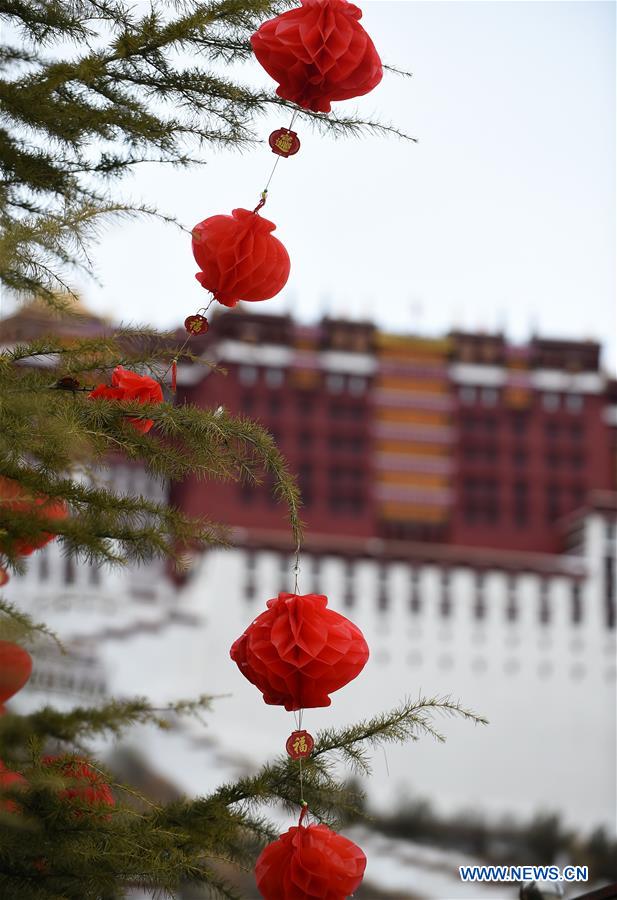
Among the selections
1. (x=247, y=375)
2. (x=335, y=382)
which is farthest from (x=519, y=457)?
(x=247, y=375)

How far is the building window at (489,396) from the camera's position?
1123 centimetres

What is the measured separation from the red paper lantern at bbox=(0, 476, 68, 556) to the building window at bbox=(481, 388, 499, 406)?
1027 centimetres

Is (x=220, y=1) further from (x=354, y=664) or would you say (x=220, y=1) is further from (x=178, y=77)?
(x=354, y=664)

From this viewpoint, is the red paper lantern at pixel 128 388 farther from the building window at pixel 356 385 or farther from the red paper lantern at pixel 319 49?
the building window at pixel 356 385

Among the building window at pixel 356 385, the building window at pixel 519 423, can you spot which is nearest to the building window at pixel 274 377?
the building window at pixel 356 385

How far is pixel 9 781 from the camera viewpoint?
95 centimetres

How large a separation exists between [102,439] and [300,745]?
12.0 inches

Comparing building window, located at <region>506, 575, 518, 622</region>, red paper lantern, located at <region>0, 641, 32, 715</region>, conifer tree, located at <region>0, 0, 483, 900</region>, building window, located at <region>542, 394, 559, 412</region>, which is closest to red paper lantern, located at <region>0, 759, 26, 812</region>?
conifer tree, located at <region>0, 0, 483, 900</region>

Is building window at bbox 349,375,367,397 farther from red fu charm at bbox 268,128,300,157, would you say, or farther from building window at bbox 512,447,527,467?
red fu charm at bbox 268,128,300,157

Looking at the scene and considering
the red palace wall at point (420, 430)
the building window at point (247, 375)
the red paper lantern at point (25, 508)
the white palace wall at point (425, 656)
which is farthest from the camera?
the building window at point (247, 375)

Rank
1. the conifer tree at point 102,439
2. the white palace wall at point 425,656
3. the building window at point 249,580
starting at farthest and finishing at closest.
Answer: the building window at point 249,580
the white palace wall at point 425,656
the conifer tree at point 102,439

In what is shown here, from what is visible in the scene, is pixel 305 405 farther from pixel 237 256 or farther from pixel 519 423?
pixel 237 256

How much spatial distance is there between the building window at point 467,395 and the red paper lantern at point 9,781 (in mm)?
10381

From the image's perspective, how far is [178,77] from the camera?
116 centimetres
